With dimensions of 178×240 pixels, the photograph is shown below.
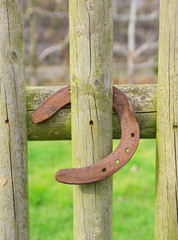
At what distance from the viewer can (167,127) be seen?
1796mm

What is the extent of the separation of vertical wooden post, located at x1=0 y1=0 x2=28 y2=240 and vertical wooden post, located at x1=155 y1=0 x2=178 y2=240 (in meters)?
0.57

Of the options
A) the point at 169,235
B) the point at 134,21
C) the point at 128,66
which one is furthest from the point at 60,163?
the point at 134,21

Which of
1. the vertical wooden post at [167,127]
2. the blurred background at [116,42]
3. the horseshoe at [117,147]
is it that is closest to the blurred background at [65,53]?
the blurred background at [116,42]

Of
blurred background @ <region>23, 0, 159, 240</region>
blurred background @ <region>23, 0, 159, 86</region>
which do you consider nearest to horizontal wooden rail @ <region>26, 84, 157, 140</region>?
blurred background @ <region>23, 0, 159, 240</region>

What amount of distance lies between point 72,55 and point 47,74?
604 cm

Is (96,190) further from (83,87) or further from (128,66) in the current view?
(128,66)

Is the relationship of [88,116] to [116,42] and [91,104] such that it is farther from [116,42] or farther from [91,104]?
[116,42]

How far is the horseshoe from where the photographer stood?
1715 mm

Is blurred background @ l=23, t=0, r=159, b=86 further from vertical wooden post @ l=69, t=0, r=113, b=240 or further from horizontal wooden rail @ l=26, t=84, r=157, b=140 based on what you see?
vertical wooden post @ l=69, t=0, r=113, b=240

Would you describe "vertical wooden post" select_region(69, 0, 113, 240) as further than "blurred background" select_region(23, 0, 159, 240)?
No

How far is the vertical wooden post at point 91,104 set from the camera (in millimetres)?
1661

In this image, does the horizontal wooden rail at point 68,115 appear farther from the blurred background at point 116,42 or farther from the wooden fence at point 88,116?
the blurred background at point 116,42

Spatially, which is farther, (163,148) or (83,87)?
(163,148)

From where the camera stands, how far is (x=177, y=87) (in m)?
1.76
